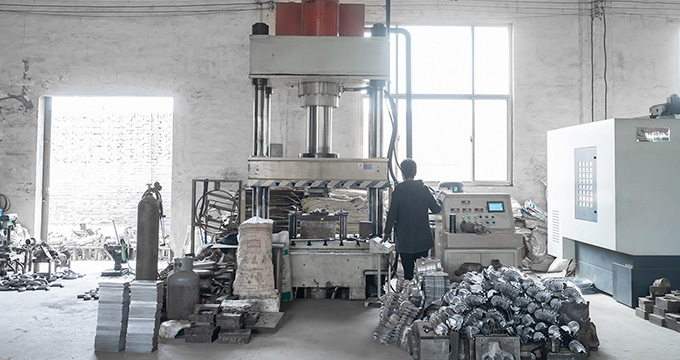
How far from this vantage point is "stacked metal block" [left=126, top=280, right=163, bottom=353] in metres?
3.21

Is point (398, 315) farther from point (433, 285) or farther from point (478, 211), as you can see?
point (478, 211)

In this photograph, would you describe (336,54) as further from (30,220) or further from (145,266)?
(30,220)

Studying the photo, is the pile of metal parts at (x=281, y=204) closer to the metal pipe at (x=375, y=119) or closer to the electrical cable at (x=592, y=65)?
the metal pipe at (x=375, y=119)

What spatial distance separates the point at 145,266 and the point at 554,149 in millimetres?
4347

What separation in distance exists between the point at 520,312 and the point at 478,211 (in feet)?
4.92

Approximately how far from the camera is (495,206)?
15.1 feet

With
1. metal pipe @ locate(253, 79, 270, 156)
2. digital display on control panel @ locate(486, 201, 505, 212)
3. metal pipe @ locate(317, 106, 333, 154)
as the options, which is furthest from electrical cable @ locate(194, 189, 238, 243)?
digital display on control panel @ locate(486, 201, 505, 212)

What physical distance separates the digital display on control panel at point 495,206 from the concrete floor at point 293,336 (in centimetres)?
113

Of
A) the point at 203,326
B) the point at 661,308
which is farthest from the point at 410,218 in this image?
the point at 661,308

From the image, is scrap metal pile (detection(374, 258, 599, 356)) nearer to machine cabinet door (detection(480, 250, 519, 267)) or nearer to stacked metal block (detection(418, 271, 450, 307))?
stacked metal block (detection(418, 271, 450, 307))

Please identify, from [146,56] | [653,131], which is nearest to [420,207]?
[653,131]

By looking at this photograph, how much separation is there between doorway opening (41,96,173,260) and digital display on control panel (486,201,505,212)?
4626 mm

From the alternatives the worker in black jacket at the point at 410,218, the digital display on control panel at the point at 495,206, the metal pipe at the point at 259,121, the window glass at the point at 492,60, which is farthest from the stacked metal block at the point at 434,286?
the window glass at the point at 492,60

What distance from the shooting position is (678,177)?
441 centimetres
